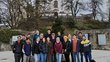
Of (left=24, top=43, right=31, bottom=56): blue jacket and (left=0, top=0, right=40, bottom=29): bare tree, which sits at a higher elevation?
(left=24, top=43, right=31, bottom=56): blue jacket

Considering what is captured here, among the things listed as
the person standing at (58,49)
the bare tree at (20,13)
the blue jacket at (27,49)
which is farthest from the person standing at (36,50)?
the bare tree at (20,13)

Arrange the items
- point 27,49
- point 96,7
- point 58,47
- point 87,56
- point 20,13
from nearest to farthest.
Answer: point 58,47 → point 27,49 → point 87,56 → point 20,13 → point 96,7

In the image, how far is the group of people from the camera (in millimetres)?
17375

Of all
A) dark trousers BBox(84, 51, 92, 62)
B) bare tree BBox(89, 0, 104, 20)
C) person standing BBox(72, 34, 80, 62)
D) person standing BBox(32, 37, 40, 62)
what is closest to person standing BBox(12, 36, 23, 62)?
person standing BBox(32, 37, 40, 62)

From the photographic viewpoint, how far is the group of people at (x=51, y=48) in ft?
57.0

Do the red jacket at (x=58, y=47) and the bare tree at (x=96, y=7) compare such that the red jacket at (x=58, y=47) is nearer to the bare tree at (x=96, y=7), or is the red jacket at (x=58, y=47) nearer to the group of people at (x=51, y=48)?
the group of people at (x=51, y=48)

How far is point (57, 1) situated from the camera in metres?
97.9

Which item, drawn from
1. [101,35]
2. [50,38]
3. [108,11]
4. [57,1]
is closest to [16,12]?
[101,35]

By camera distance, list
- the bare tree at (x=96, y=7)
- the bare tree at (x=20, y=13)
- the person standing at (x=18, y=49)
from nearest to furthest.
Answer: the person standing at (x=18, y=49)
the bare tree at (x=20, y=13)
the bare tree at (x=96, y=7)

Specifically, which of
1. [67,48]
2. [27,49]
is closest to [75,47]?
[67,48]

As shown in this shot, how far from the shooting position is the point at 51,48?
57.2 ft

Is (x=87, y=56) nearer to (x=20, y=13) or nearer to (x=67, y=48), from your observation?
(x=67, y=48)

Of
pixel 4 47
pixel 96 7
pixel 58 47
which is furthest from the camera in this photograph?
pixel 96 7

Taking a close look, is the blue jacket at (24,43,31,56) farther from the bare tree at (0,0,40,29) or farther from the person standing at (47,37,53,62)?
the bare tree at (0,0,40,29)
